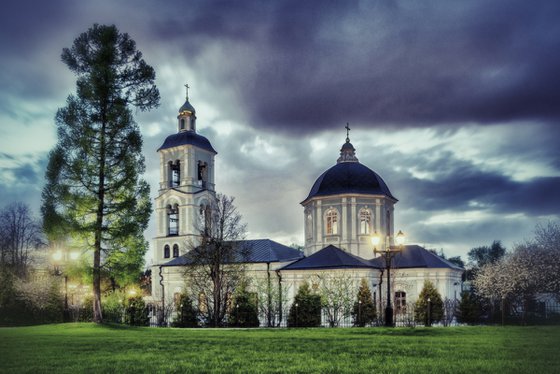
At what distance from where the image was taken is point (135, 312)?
35.8 m

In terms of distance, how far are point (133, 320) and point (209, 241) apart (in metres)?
7.35

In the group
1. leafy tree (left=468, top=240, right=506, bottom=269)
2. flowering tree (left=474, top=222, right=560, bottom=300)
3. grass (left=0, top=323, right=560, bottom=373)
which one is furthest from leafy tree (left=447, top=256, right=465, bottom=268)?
grass (left=0, top=323, right=560, bottom=373)

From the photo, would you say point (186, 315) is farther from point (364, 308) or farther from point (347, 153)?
point (347, 153)

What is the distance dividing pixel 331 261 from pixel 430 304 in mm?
8040

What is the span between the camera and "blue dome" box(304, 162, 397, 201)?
151 feet

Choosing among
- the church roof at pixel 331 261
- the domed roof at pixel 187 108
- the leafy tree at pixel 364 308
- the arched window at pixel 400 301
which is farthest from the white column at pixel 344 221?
the domed roof at pixel 187 108

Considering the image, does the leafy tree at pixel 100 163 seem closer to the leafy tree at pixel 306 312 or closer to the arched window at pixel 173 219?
the leafy tree at pixel 306 312

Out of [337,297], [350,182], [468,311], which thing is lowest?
[468,311]

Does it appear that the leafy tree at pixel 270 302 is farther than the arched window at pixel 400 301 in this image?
No

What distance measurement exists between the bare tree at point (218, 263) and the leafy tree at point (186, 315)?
566 mm

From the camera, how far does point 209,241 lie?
36.2 m

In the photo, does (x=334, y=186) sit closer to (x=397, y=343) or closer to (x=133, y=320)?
(x=133, y=320)

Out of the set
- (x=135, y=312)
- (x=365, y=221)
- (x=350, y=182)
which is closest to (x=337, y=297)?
(x=365, y=221)

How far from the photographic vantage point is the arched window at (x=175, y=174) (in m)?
52.7
